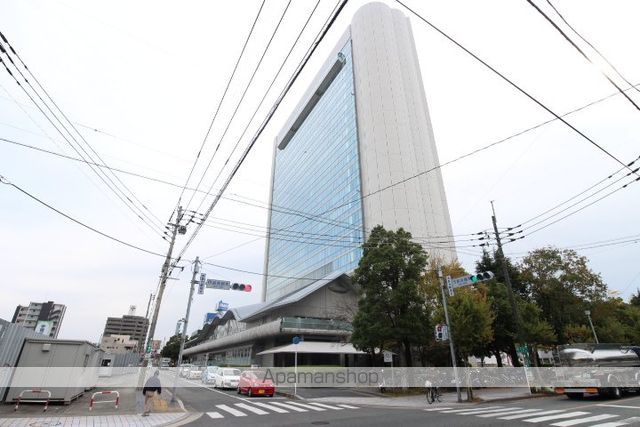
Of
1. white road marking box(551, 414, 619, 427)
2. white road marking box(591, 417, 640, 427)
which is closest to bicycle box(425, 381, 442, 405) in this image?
white road marking box(551, 414, 619, 427)

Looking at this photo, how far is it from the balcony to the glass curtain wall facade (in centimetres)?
1904

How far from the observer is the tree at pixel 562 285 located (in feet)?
108

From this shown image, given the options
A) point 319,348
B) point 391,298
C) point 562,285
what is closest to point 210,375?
point 319,348

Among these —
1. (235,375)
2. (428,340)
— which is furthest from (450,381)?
(235,375)

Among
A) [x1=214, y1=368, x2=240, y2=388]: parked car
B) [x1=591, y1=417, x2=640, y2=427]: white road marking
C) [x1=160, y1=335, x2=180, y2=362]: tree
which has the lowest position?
[x1=591, y1=417, x2=640, y2=427]: white road marking

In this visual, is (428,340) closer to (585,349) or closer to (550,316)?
(585,349)

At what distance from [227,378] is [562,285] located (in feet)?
108

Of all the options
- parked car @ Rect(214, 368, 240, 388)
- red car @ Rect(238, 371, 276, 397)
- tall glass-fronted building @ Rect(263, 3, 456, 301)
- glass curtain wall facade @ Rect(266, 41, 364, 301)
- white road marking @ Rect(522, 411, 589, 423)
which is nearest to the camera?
white road marking @ Rect(522, 411, 589, 423)

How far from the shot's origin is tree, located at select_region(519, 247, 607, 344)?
3281 cm

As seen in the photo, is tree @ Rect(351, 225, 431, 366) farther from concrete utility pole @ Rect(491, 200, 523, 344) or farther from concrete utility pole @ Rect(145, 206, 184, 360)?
concrete utility pole @ Rect(145, 206, 184, 360)

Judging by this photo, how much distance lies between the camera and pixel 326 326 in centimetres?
4044

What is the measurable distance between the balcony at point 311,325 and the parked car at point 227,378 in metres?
11.4

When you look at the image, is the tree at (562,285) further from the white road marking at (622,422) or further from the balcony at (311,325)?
the white road marking at (622,422)

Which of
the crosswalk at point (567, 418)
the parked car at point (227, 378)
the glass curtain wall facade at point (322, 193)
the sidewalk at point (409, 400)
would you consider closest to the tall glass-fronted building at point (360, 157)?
the glass curtain wall facade at point (322, 193)
